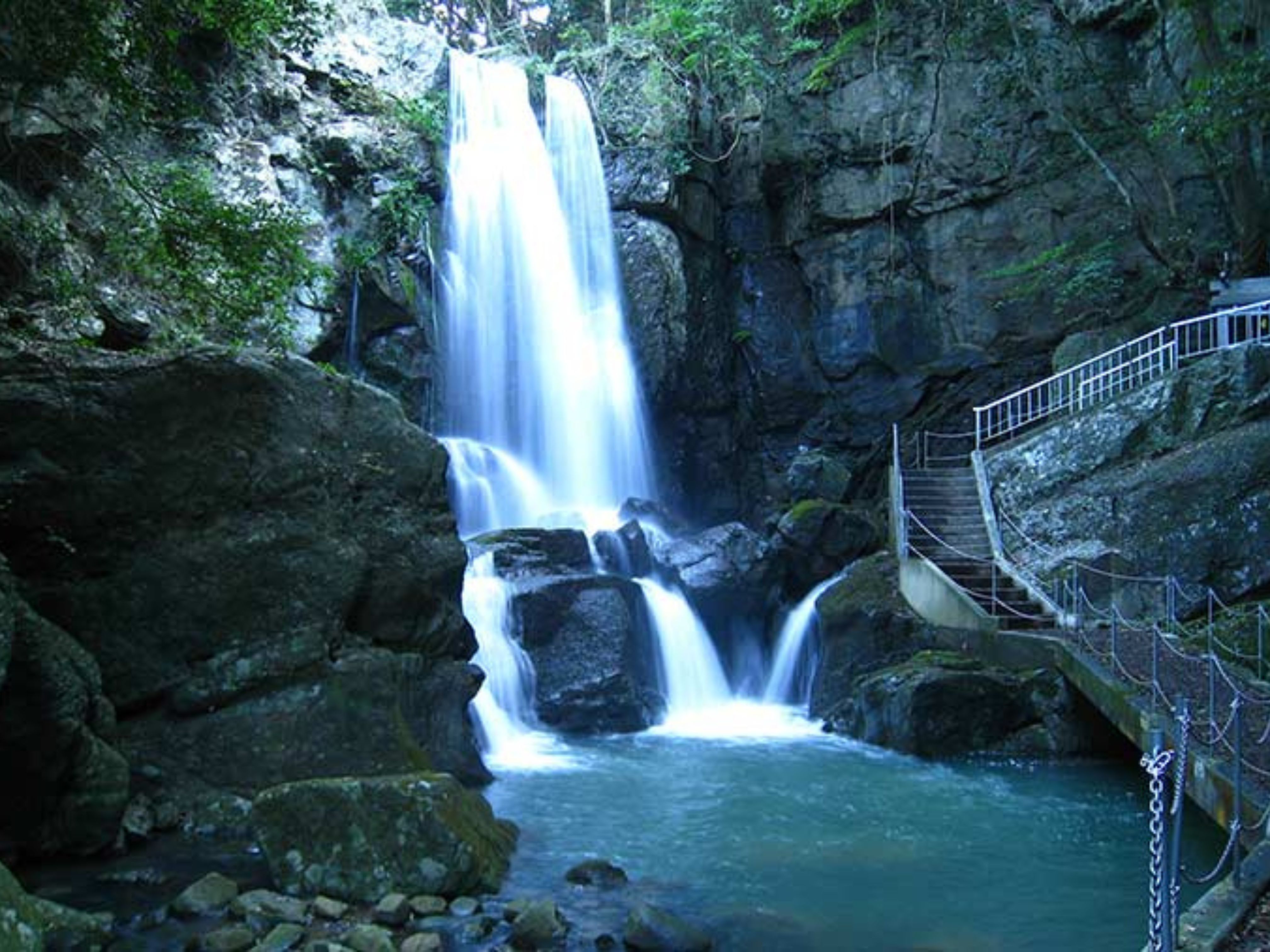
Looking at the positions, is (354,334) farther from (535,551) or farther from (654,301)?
(654,301)

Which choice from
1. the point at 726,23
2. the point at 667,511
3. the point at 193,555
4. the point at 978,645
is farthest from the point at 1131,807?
the point at 726,23

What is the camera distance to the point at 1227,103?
14664mm

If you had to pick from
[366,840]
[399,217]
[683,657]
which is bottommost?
[366,840]

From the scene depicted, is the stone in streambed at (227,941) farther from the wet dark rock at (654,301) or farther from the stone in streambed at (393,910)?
the wet dark rock at (654,301)

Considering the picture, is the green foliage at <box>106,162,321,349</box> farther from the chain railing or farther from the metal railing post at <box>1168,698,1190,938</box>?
the chain railing

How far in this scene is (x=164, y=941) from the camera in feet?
21.8

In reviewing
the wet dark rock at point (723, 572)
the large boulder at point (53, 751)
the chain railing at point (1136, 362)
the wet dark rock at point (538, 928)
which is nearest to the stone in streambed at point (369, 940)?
the wet dark rock at point (538, 928)

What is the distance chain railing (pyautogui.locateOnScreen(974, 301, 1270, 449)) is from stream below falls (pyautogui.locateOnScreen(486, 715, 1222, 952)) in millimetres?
8189

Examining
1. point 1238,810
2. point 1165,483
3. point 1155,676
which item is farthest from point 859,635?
point 1238,810

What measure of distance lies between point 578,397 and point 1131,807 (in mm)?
14188

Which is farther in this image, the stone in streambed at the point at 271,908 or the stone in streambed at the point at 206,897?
the stone in streambed at the point at 206,897

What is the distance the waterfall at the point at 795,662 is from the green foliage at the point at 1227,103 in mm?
8721

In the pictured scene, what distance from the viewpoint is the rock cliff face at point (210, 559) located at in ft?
29.5

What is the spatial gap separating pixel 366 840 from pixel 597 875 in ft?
6.28
